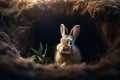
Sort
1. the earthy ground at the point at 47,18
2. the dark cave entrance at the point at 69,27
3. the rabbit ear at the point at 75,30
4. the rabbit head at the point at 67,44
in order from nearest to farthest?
the earthy ground at the point at 47,18 < the rabbit head at the point at 67,44 < the rabbit ear at the point at 75,30 < the dark cave entrance at the point at 69,27

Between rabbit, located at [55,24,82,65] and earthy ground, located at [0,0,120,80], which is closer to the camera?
earthy ground, located at [0,0,120,80]

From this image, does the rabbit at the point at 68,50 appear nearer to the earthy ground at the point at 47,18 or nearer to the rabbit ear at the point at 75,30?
the rabbit ear at the point at 75,30

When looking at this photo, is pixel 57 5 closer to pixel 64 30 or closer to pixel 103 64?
pixel 64 30

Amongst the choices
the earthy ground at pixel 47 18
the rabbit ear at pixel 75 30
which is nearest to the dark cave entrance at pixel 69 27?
the earthy ground at pixel 47 18

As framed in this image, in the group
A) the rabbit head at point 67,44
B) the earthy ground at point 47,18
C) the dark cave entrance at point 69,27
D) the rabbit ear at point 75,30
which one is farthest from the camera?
the dark cave entrance at point 69,27

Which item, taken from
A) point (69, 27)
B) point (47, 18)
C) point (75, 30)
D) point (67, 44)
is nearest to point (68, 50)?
point (67, 44)

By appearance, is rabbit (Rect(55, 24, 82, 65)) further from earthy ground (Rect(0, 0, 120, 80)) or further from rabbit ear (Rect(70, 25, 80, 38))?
earthy ground (Rect(0, 0, 120, 80))

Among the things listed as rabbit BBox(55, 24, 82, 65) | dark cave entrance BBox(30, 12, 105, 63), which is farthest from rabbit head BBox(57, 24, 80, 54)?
dark cave entrance BBox(30, 12, 105, 63)

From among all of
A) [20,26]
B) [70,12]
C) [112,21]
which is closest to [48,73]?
[112,21]
